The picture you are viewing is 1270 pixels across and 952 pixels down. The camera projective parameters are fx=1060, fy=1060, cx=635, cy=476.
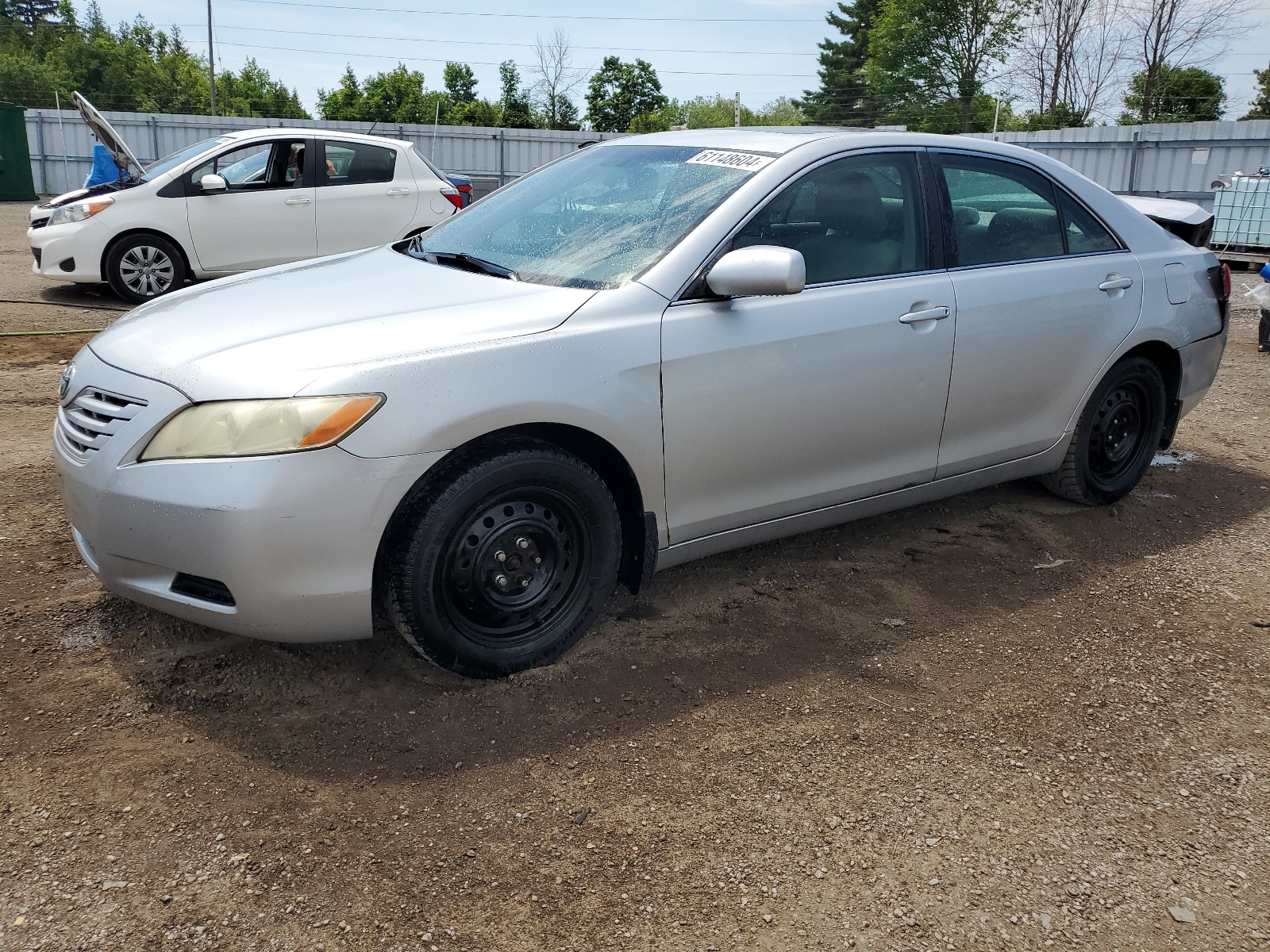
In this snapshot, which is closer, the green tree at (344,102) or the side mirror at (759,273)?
the side mirror at (759,273)


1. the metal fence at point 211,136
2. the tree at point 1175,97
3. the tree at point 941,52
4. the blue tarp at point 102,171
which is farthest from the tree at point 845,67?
the blue tarp at point 102,171

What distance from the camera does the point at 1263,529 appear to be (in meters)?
4.93

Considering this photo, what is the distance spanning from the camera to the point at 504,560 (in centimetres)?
313

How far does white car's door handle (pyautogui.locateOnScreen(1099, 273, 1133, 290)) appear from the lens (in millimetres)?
4570

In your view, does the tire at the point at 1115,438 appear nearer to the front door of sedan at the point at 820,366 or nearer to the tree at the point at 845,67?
the front door of sedan at the point at 820,366

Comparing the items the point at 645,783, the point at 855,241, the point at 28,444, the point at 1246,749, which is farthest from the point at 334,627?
the point at 28,444

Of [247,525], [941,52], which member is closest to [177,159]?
[247,525]

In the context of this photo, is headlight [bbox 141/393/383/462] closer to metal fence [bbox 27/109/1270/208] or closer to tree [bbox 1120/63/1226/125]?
metal fence [bbox 27/109/1270/208]

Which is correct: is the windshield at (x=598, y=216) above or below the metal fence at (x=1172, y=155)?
below

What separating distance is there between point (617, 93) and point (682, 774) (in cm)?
6269

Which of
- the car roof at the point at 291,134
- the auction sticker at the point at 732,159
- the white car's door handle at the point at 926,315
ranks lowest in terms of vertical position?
the white car's door handle at the point at 926,315

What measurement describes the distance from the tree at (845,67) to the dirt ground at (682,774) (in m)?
78.0

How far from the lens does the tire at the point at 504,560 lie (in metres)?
2.96

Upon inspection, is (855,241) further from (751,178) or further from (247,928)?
→ (247,928)
